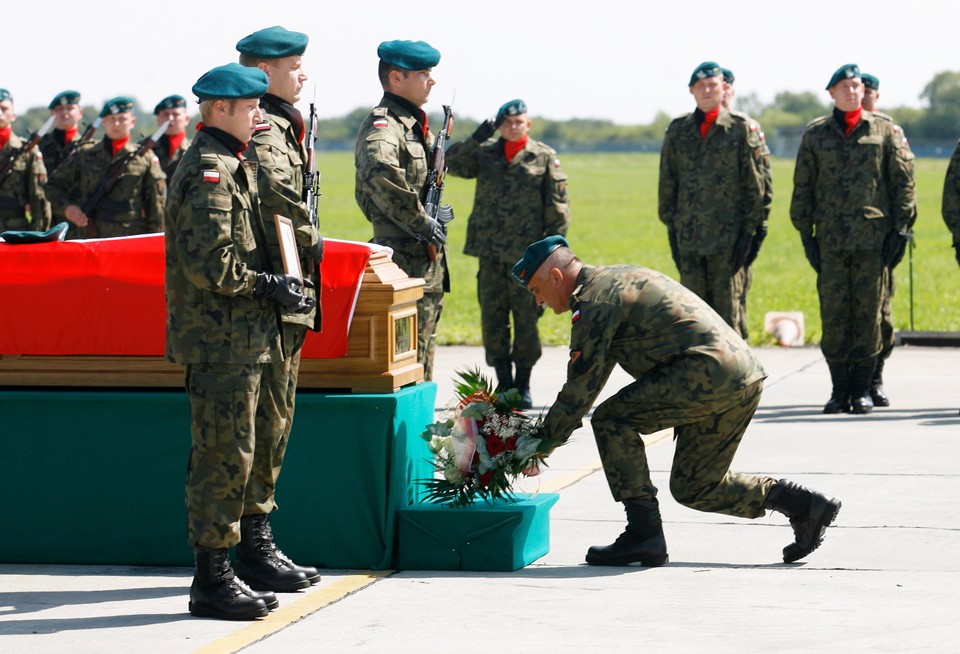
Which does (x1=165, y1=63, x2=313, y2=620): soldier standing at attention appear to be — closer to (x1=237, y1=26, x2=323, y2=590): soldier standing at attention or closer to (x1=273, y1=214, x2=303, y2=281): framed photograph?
(x1=273, y1=214, x2=303, y2=281): framed photograph

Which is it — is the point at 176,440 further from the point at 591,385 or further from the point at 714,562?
the point at 714,562

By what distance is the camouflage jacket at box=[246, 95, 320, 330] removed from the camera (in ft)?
20.6

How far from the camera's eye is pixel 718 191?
494 inches

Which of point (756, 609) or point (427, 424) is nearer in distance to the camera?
point (756, 609)

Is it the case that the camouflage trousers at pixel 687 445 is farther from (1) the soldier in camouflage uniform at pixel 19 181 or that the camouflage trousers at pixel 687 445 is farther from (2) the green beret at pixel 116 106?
(1) the soldier in camouflage uniform at pixel 19 181

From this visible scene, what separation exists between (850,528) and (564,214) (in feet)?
18.6

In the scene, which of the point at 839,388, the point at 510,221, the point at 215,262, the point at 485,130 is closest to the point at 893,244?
the point at 839,388

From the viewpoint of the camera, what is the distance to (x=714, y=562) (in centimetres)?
702

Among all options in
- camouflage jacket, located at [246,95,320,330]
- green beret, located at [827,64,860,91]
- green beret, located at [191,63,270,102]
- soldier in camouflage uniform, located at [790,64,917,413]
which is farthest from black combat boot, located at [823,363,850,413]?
green beret, located at [191,63,270,102]

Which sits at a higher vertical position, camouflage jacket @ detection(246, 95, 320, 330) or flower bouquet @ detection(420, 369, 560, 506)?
camouflage jacket @ detection(246, 95, 320, 330)

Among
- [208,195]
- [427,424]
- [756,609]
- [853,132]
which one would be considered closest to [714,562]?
[756,609]

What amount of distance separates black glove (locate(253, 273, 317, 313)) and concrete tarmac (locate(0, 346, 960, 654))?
116 centimetres

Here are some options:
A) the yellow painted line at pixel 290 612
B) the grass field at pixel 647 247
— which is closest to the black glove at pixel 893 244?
the grass field at pixel 647 247

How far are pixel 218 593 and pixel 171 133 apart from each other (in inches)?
418
